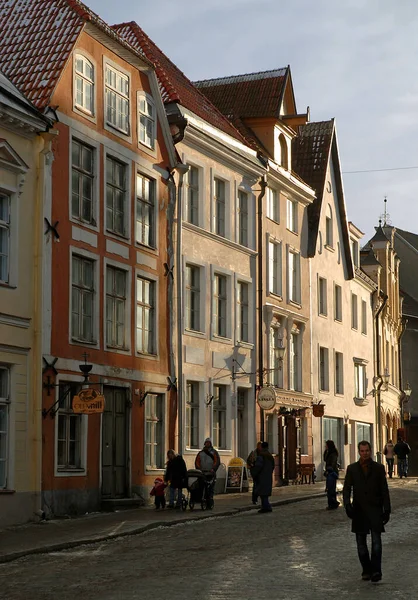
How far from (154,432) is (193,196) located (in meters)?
7.30

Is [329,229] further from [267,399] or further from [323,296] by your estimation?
[267,399]

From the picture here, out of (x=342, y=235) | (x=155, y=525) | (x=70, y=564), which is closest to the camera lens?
(x=70, y=564)

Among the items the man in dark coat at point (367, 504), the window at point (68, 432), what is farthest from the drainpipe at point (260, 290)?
the man in dark coat at point (367, 504)

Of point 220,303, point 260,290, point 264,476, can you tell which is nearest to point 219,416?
point 220,303

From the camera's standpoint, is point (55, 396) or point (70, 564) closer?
point (70, 564)

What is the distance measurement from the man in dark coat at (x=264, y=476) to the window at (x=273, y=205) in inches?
565

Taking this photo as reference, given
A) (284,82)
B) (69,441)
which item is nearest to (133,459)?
(69,441)

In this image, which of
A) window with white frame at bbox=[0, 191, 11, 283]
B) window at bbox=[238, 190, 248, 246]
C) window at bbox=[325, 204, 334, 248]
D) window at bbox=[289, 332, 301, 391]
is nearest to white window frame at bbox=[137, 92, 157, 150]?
window with white frame at bbox=[0, 191, 11, 283]

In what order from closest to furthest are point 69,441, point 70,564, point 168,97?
point 70,564
point 69,441
point 168,97

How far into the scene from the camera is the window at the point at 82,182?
27.5m

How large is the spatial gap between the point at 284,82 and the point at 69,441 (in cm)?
1976

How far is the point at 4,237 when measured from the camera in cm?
2484

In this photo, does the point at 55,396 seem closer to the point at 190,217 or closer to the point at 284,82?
the point at 190,217

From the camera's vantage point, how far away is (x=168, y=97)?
33.7 m
